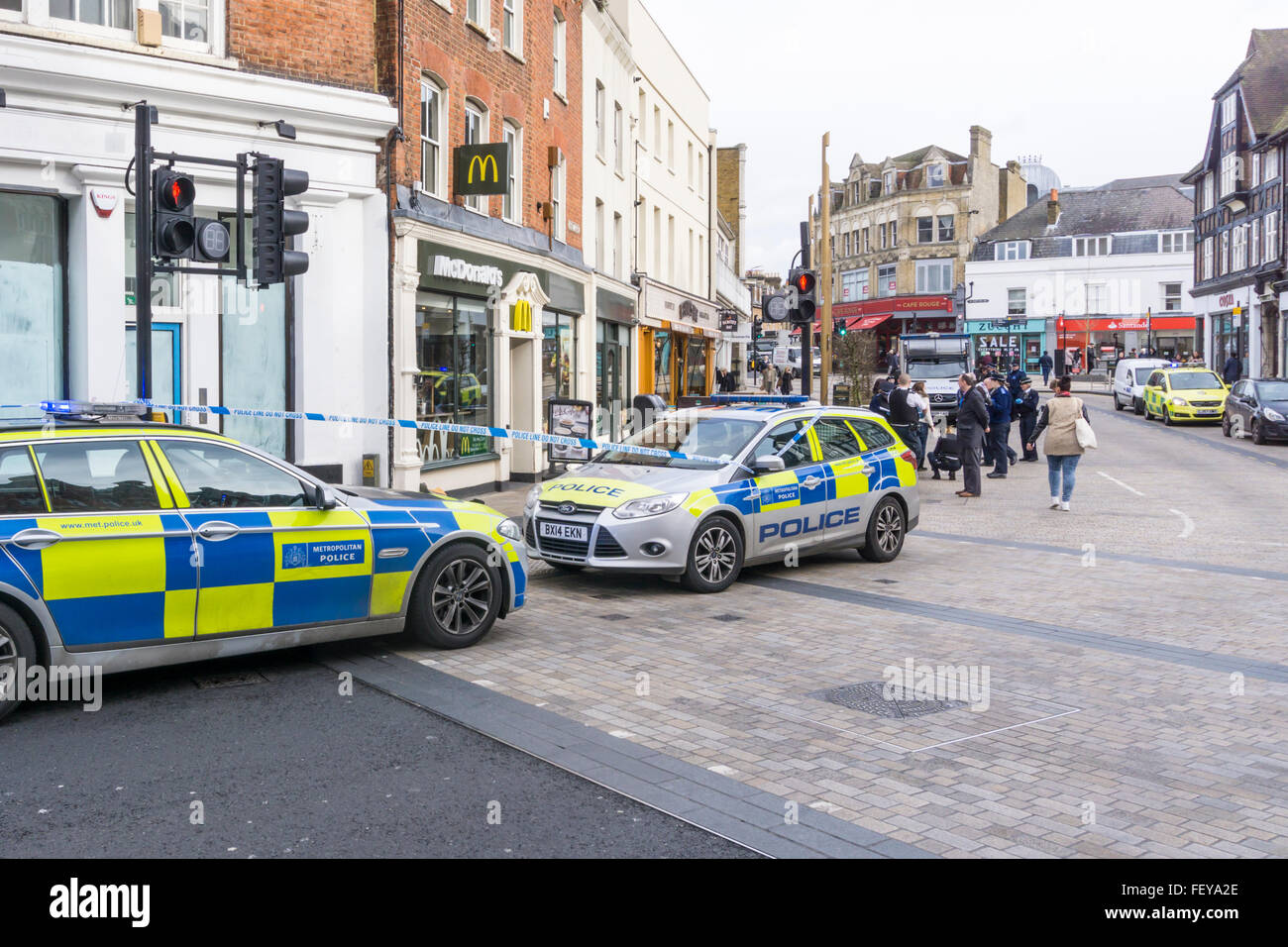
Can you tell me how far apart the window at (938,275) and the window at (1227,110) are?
2460 cm

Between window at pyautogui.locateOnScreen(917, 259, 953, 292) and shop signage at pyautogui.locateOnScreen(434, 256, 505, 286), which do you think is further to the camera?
window at pyautogui.locateOnScreen(917, 259, 953, 292)

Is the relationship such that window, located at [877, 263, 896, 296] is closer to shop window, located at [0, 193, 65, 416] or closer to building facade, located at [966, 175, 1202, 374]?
building facade, located at [966, 175, 1202, 374]

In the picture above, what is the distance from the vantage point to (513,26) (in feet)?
65.3

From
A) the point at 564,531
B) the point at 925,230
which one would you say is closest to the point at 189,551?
the point at 564,531

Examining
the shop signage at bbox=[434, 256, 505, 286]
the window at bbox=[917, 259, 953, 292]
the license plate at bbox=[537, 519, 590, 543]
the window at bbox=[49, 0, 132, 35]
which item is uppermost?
the window at bbox=[917, 259, 953, 292]

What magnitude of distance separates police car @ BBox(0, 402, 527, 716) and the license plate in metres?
2.16

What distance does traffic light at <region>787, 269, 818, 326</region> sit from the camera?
15.4 m

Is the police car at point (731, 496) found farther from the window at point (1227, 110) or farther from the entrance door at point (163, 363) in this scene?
the window at point (1227, 110)

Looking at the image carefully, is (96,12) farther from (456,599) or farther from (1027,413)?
(1027,413)

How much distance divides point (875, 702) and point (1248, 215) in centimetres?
5019

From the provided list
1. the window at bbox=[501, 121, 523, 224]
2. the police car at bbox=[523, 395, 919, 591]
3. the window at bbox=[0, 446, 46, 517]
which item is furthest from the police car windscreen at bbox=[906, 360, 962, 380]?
the window at bbox=[0, 446, 46, 517]

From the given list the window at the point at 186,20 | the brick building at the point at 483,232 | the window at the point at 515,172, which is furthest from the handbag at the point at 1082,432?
the window at the point at 186,20

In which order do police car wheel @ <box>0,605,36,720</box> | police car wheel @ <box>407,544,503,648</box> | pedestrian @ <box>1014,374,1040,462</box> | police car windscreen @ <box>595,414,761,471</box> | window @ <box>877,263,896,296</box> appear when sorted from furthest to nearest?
window @ <box>877,263,896,296</box> < pedestrian @ <box>1014,374,1040,462</box> < police car windscreen @ <box>595,414,761,471</box> < police car wheel @ <box>407,544,503,648</box> < police car wheel @ <box>0,605,36,720</box>
